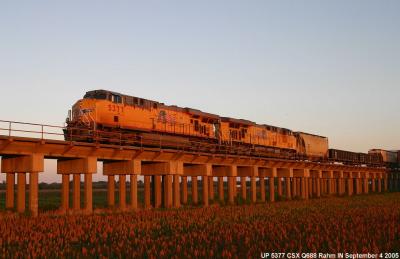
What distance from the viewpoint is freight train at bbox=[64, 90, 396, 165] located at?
1286 inches

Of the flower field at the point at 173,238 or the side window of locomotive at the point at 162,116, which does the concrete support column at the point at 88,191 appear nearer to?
the flower field at the point at 173,238

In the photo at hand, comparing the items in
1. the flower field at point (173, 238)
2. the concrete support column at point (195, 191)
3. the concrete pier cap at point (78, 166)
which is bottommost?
the flower field at point (173, 238)

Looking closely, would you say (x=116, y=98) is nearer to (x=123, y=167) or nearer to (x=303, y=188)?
(x=123, y=167)

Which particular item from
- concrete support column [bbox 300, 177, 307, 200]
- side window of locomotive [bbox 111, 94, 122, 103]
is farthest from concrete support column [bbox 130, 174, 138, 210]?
concrete support column [bbox 300, 177, 307, 200]

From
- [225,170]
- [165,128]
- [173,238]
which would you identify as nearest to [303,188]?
[225,170]

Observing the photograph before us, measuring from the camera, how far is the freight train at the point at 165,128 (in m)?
32.7

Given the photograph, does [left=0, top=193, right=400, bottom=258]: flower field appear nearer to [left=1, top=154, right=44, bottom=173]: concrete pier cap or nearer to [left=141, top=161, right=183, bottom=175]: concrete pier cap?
[left=1, top=154, right=44, bottom=173]: concrete pier cap

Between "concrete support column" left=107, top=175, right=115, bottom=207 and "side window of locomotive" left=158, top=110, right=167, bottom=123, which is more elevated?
"side window of locomotive" left=158, top=110, right=167, bottom=123

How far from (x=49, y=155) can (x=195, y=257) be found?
15.0 m

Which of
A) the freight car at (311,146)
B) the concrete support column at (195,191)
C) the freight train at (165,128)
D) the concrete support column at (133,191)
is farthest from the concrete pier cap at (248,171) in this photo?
the concrete support column at (133,191)

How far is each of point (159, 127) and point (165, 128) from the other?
2.85 feet

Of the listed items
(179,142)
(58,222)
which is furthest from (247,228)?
(179,142)

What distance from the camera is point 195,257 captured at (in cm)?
1466

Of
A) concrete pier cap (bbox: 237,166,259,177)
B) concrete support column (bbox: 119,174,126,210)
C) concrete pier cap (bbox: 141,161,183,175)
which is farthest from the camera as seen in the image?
concrete pier cap (bbox: 237,166,259,177)
